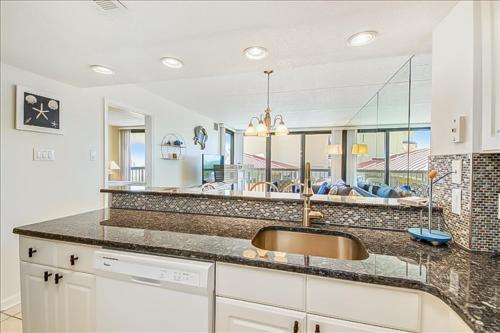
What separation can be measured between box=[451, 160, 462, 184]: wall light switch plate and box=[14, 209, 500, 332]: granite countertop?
0.30m

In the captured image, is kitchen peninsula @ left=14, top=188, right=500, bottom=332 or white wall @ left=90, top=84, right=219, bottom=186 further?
white wall @ left=90, top=84, right=219, bottom=186

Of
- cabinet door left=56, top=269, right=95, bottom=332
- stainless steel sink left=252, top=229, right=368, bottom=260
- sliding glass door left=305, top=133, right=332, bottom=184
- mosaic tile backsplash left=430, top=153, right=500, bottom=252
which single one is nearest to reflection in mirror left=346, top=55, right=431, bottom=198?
mosaic tile backsplash left=430, top=153, right=500, bottom=252

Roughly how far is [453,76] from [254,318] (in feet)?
4.54

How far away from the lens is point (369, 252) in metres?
1.06

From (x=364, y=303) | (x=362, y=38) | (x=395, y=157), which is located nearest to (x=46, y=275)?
(x=364, y=303)

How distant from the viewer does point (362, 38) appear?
1481 mm

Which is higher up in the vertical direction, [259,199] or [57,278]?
[259,199]

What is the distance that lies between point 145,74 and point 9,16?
88 centimetres

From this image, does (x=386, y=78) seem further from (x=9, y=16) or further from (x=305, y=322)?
(x=9, y=16)

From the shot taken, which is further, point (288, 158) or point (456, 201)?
point (288, 158)

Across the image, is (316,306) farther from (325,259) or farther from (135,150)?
(135,150)

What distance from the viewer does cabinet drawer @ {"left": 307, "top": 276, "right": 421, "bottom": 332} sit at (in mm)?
831

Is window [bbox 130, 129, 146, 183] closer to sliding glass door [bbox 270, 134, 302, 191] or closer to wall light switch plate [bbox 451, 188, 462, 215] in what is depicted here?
sliding glass door [bbox 270, 134, 302, 191]

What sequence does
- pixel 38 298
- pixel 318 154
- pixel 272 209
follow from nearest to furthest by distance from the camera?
pixel 38 298
pixel 272 209
pixel 318 154
